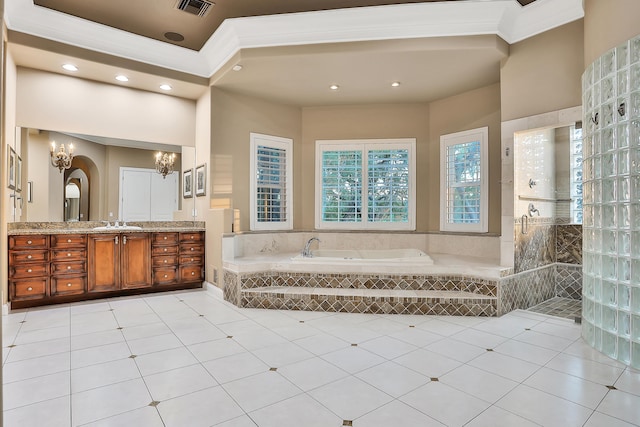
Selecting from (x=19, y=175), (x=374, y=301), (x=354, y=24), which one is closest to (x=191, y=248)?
(x=19, y=175)

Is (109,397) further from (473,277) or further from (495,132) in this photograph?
(495,132)

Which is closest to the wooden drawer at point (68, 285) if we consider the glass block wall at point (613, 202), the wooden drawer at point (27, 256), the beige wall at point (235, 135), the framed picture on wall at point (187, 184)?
the wooden drawer at point (27, 256)

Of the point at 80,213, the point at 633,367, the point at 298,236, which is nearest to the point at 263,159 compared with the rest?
the point at 298,236

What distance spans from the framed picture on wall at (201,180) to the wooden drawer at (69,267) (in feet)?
5.31

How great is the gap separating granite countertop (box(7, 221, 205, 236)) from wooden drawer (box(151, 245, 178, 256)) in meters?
0.22

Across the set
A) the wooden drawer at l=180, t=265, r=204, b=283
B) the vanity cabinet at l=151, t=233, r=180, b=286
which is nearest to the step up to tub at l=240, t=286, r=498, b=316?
the wooden drawer at l=180, t=265, r=204, b=283

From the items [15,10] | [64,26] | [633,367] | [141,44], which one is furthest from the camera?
[141,44]

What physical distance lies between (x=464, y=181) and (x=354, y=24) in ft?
8.41

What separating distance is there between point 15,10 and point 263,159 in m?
3.05

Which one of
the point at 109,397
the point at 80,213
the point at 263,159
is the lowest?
the point at 109,397

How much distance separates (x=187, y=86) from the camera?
4.96 metres

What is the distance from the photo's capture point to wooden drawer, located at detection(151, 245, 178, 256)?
4.80 meters

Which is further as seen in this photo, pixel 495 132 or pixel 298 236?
pixel 298 236

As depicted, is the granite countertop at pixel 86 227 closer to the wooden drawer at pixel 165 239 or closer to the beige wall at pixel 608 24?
the wooden drawer at pixel 165 239
